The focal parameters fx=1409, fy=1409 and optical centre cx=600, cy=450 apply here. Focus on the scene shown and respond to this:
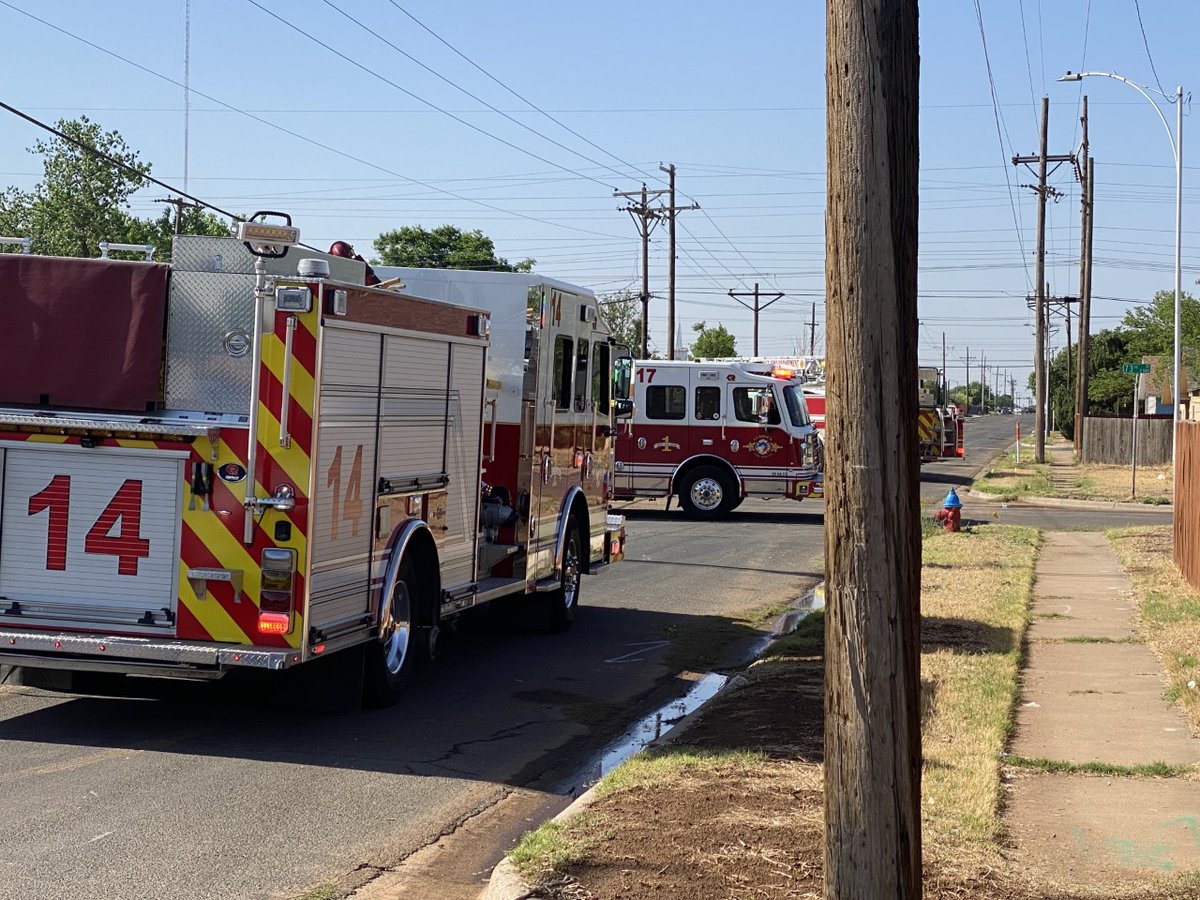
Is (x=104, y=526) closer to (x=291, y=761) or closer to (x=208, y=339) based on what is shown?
(x=208, y=339)

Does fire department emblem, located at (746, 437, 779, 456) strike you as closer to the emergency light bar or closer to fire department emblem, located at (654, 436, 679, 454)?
fire department emblem, located at (654, 436, 679, 454)

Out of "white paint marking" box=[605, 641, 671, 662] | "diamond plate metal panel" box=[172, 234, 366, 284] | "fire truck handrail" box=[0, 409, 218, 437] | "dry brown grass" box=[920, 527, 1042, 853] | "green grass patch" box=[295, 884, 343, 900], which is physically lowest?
"white paint marking" box=[605, 641, 671, 662]

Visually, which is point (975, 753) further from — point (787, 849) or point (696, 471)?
point (696, 471)

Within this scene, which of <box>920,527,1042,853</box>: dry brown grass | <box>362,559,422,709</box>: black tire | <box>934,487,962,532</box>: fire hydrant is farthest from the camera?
<box>934,487,962,532</box>: fire hydrant

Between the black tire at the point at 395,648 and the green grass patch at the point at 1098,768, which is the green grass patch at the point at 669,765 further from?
the black tire at the point at 395,648

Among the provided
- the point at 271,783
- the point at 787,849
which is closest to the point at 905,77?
the point at 787,849

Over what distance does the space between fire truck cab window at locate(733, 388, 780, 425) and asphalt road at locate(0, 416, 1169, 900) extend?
13727 mm

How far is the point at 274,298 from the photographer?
772 centimetres

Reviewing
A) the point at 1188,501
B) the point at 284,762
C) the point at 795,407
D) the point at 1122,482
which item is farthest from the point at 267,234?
the point at 1122,482

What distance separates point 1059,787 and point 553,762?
2794mm

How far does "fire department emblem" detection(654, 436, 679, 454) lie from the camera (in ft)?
90.2

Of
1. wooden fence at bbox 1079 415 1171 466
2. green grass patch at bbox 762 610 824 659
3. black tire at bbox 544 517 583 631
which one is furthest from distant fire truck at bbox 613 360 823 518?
wooden fence at bbox 1079 415 1171 466

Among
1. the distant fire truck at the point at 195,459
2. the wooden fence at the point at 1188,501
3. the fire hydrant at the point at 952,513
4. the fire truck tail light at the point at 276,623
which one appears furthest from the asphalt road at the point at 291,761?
the fire hydrant at the point at 952,513

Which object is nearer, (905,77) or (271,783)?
(905,77)
